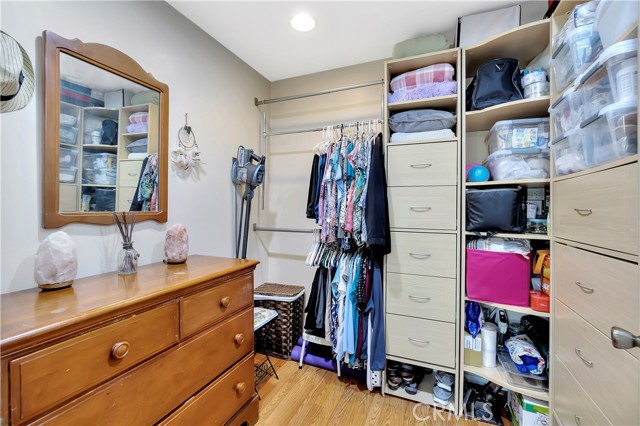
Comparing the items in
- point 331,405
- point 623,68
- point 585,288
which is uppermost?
point 623,68

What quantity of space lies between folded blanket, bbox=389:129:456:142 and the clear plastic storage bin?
29 centimetres

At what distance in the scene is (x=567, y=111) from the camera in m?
1.18

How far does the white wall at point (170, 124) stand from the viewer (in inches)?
39.6

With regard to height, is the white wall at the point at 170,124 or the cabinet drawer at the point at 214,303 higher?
the white wall at the point at 170,124

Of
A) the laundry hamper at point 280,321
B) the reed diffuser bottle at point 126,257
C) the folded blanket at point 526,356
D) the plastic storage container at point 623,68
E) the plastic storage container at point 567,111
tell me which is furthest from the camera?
the laundry hamper at point 280,321

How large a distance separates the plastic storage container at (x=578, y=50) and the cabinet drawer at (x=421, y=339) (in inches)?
55.5

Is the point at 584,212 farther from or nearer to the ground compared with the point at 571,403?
farther from the ground

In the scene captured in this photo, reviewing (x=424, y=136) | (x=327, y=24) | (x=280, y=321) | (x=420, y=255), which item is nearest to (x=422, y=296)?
(x=420, y=255)

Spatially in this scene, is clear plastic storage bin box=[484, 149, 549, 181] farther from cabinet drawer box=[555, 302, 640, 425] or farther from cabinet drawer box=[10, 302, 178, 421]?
cabinet drawer box=[10, 302, 178, 421]

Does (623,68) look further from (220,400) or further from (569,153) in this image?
(220,400)

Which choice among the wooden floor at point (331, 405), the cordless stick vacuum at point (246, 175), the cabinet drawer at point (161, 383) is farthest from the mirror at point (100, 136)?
the wooden floor at point (331, 405)

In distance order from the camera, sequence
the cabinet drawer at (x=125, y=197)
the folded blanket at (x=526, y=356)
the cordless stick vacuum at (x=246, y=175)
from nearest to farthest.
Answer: the cabinet drawer at (x=125, y=197)
the folded blanket at (x=526, y=356)
the cordless stick vacuum at (x=246, y=175)

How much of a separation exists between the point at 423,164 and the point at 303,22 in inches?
47.3

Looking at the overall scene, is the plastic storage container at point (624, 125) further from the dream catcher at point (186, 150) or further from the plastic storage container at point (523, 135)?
the dream catcher at point (186, 150)
